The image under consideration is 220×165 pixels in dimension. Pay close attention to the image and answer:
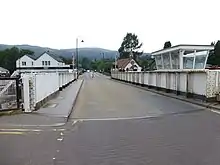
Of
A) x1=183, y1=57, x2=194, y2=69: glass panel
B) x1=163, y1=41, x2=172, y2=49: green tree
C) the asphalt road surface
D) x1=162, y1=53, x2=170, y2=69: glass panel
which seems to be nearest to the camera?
the asphalt road surface

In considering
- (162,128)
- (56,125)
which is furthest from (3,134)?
(162,128)

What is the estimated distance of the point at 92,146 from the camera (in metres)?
9.33

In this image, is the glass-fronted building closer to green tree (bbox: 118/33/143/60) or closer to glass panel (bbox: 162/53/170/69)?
glass panel (bbox: 162/53/170/69)

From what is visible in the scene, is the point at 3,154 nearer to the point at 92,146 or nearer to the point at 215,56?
the point at 92,146

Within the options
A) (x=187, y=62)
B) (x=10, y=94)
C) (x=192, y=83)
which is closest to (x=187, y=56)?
(x=187, y=62)

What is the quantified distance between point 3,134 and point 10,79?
228 inches

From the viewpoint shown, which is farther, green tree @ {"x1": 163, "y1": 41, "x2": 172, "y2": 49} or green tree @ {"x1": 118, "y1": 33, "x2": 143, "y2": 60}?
green tree @ {"x1": 118, "y1": 33, "x2": 143, "y2": 60}

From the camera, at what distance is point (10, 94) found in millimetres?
16625

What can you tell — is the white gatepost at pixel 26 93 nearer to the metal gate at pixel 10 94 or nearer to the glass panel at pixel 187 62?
the metal gate at pixel 10 94

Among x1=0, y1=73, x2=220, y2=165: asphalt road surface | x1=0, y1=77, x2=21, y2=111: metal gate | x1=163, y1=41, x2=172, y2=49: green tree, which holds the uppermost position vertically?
x1=163, y1=41, x2=172, y2=49: green tree

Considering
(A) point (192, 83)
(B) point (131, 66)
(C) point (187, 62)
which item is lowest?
(A) point (192, 83)

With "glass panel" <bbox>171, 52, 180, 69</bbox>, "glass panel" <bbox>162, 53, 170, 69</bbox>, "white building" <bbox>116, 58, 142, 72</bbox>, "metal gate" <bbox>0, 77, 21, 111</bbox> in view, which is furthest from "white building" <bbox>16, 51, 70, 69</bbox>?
"metal gate" <bbox>0, 77, 21, 111</bbox>

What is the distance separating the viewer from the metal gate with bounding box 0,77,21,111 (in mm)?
16375

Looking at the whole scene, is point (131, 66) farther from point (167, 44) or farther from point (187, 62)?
point (187, 62)
